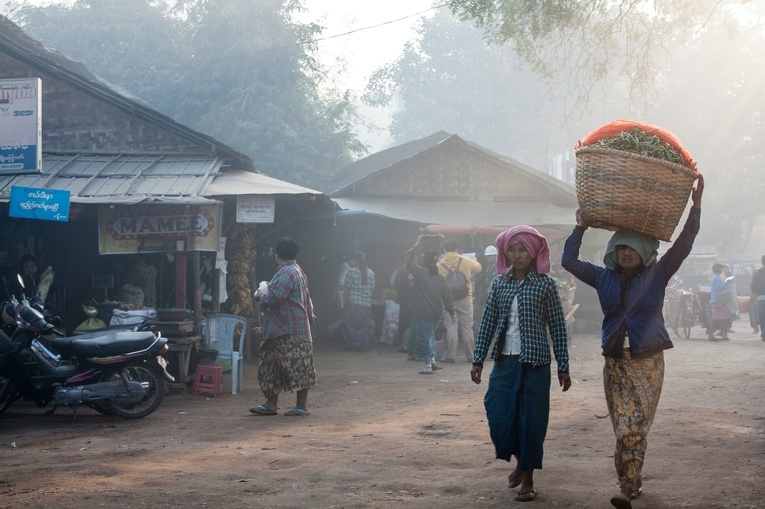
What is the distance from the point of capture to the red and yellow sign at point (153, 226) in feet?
38.2

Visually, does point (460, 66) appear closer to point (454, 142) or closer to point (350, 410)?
point (454, 142)

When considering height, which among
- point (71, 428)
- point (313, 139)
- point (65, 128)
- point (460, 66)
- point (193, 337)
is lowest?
point (71, 428)

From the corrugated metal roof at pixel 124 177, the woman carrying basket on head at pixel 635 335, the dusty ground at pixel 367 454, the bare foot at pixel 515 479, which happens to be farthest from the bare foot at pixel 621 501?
the corrugated metal roof at pixel 124 177

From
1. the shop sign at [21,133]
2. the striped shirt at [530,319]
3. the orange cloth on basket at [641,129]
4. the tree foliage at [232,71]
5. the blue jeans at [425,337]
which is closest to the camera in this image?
the orange cloth on basket at [641,129]

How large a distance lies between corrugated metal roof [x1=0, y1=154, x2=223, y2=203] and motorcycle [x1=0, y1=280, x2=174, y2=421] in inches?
92.1

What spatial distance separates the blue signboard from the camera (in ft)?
33.3

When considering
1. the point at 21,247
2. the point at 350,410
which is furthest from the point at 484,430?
the point at 21,247

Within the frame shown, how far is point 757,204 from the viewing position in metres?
49.9

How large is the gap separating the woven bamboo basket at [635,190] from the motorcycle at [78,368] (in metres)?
5.55

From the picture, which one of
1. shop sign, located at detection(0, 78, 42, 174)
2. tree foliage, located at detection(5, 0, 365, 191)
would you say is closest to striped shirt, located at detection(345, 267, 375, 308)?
shop sign, located at detection(0, 78, 42, 174)

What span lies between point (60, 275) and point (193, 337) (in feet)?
12.2

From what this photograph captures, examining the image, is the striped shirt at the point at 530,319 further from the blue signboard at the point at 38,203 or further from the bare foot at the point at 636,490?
the blue signboard at the point at 38,203

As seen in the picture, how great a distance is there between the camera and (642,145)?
5051mm

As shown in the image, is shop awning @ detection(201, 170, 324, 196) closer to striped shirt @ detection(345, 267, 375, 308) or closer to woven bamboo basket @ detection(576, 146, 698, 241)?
striped shirt @ detection(345, 267, 375, 308)
